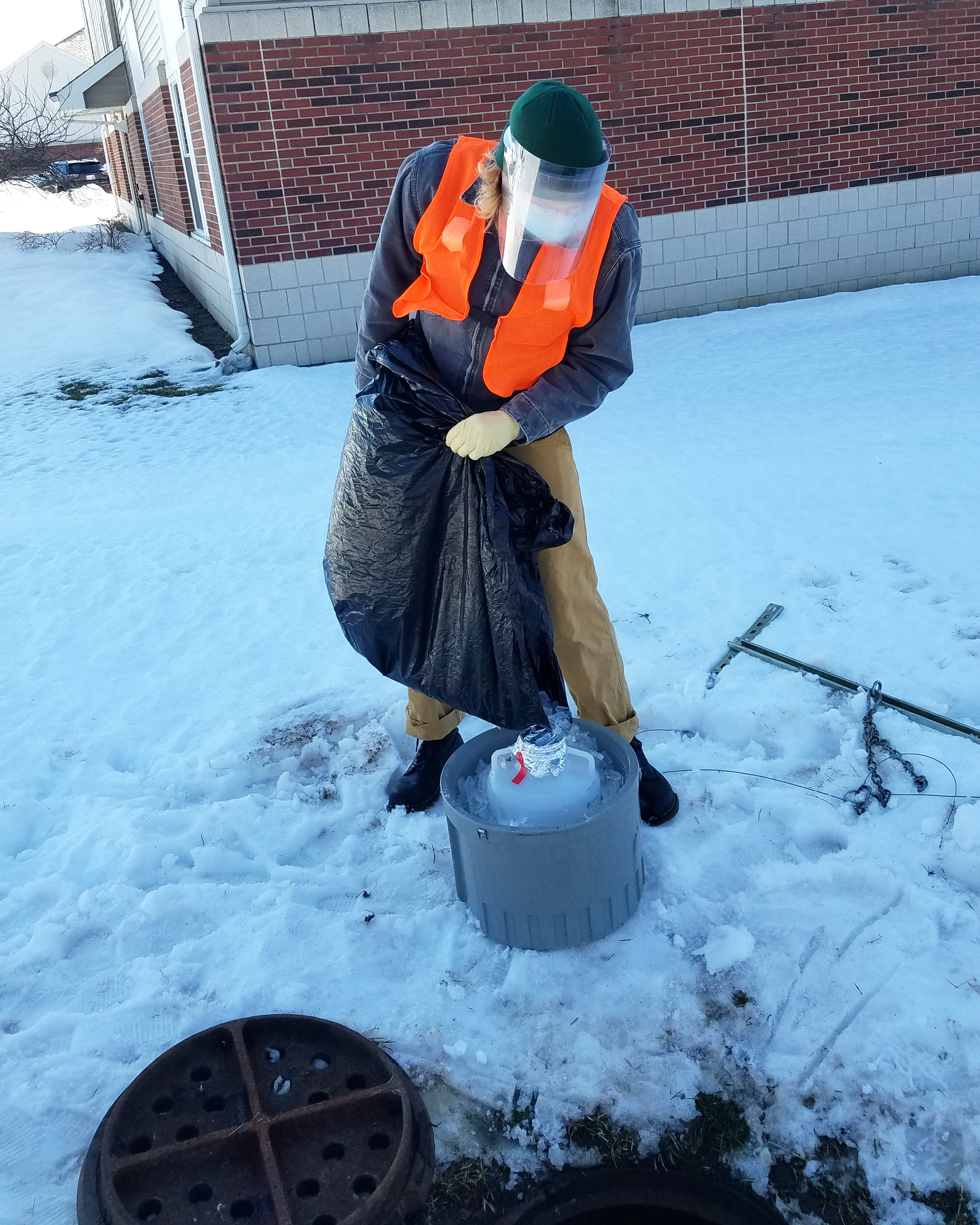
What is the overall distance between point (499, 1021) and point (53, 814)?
152 centimetres

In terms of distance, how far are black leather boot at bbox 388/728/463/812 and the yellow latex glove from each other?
99 cm

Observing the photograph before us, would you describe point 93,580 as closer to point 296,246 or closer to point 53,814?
point 53,814

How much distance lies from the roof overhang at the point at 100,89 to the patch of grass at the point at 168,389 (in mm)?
8822

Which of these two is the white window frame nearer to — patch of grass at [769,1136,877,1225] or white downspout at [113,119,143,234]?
white downspout at [113,119,143,234]

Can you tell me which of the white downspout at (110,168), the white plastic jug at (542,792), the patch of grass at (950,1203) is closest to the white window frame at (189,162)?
the white plastic jug at (542,792)

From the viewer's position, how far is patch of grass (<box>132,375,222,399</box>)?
294 inches

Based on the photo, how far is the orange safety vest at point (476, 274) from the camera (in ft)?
6.74

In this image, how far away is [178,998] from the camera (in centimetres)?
221

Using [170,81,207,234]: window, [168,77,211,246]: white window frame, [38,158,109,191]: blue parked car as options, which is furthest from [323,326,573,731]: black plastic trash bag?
[38,158,109,191]: blue parked car

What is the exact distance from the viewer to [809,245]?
884cm

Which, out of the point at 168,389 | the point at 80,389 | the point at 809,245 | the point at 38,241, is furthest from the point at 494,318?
the point at 38,241

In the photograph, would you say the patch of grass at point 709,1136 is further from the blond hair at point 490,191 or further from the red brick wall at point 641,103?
the red brick wall at point 641,103

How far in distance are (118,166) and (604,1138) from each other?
23.1 meters

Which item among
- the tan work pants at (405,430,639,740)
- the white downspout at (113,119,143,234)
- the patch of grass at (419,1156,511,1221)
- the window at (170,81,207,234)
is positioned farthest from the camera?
the white downspout at (113,119,143,234)
